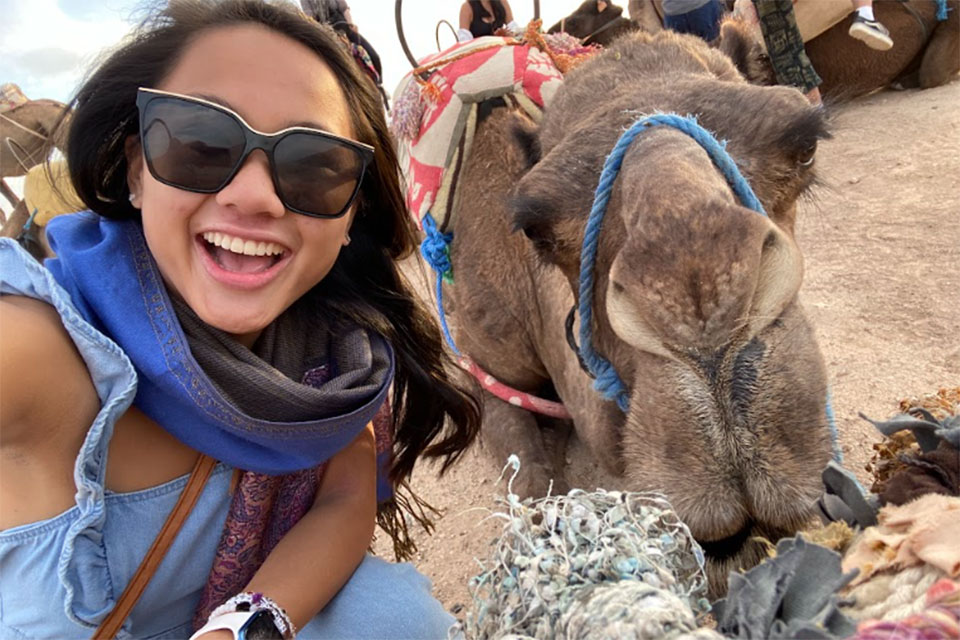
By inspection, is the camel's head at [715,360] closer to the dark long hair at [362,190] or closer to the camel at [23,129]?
the dark long hair at [362,190]

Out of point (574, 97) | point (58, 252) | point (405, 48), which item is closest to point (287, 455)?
point (58, 252)

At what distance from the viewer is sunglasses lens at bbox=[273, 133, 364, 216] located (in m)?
1.65

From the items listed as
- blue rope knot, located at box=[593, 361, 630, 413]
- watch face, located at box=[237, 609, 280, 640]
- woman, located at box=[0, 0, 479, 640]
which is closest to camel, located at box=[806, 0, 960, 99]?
blue rope knot, located at box=[593, 361, 630, 413]

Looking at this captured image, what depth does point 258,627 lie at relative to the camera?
1.64 m

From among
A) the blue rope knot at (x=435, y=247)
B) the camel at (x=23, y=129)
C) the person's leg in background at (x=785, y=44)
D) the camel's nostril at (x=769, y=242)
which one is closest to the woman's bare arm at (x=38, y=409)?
the camel's nostril at (x=769, y=242)

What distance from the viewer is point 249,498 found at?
1.88 metres

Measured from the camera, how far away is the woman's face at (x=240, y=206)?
5.33 feet

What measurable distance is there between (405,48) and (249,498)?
9.82 feet

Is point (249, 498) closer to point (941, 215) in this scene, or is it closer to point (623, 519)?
point (623, 519)

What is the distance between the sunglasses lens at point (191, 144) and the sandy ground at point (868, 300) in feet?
4.99

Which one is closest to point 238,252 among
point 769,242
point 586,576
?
point 586,576

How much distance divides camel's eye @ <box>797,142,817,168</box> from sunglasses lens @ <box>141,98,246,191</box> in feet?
5.55

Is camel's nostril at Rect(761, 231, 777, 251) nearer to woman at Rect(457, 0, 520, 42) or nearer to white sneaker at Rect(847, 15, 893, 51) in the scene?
woman at Rect(457, 0, 520, 42)

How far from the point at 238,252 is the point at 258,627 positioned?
946 mm
